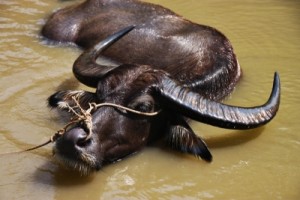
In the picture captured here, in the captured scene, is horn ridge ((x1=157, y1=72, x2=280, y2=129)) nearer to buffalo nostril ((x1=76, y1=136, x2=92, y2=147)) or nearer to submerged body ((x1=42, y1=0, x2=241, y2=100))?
submerged body ((x1=42, y1=0, x2=241, y2=100))

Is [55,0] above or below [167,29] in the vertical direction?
below

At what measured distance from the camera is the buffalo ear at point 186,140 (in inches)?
141

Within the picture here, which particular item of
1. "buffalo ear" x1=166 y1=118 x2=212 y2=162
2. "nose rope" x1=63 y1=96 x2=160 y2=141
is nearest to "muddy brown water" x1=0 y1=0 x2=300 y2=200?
"buffalo ear" x1=166 y1=118 x2=212 y2=162

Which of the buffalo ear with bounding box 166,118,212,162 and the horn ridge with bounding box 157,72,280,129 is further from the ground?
the horn ridge with bounding box 157,72,280,129

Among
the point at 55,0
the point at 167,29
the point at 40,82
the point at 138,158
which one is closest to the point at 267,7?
the point at 167,29

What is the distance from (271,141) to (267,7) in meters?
3.36

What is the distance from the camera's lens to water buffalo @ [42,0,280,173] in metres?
3.39

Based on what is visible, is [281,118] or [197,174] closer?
[197,174]

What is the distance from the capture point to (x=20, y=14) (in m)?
6.57

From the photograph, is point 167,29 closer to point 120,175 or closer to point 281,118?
point 281,118

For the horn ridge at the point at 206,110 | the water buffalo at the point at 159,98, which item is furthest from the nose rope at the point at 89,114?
the horn ridge at the point at 206,110

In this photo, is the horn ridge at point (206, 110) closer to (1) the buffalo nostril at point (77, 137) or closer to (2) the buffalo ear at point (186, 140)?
(2) the buffalo ear at point (186, 140)

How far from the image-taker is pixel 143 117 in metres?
3.56

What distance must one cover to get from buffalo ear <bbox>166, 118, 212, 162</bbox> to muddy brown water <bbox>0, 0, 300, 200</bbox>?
81mm
